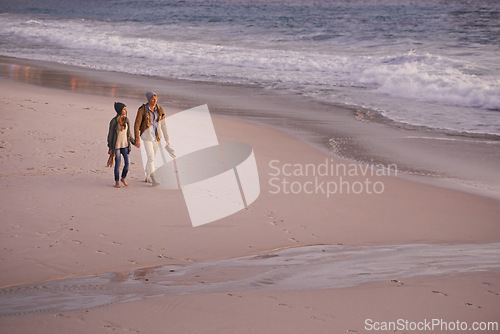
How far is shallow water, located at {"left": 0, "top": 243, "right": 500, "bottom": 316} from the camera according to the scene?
5137 mm

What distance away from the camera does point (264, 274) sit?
5.70 m

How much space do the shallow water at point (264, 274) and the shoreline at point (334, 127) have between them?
131 inches

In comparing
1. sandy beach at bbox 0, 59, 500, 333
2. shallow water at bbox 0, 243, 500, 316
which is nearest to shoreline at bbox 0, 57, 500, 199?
sandy beach at bbox 0, 59, 500, 333

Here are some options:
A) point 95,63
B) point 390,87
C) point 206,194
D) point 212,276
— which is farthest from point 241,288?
point 95,63

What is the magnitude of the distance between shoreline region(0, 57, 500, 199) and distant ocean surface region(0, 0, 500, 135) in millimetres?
1237

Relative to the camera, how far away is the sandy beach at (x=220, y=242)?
475 centimetres

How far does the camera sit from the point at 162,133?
888 cm

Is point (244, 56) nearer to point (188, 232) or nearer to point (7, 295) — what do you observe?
point (188, 232)

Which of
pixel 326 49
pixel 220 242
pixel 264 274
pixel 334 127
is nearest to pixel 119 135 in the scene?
pixel 220 242

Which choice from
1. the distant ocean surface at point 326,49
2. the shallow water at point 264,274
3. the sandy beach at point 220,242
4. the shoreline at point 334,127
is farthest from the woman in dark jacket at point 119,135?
the distant ocean surface at point 326,49

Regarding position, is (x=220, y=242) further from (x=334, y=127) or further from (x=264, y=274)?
(x=334, y=127)

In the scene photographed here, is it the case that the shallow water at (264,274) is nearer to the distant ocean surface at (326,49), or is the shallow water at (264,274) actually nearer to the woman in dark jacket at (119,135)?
the woman in dark jacket at (119,135)

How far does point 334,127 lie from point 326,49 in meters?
18.9

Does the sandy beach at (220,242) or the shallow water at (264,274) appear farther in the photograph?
the shallow water at (264,274)
